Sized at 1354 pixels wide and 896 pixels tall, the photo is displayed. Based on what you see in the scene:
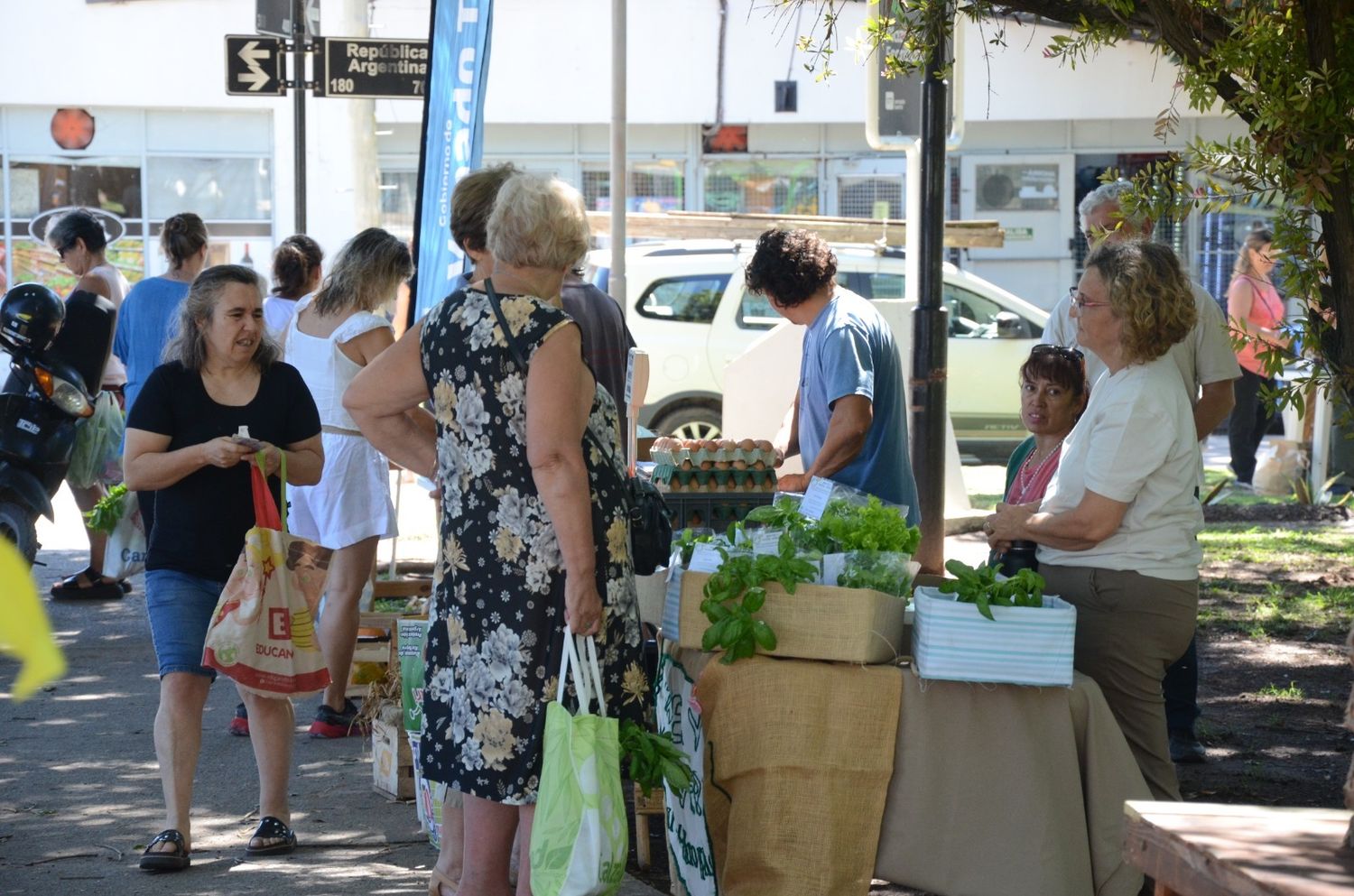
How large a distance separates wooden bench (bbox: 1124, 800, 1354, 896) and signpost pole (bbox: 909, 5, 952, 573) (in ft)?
17.1

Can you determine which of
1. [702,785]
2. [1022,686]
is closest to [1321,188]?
[1022,686]

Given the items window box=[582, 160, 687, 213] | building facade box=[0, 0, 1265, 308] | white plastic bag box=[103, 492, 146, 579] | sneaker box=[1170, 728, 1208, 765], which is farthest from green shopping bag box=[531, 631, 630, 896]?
window box=[582, 160, 687, 213]

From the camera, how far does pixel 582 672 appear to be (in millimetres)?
3439

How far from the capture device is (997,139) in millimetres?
23688

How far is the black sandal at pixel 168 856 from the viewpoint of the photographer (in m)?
4.55

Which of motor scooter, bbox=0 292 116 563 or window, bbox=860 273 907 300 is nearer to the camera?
motor scooter, bbox=0 292 116 563

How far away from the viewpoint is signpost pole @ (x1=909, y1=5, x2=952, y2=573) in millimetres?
8180

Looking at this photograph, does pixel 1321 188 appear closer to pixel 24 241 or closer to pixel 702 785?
pixel 702 785

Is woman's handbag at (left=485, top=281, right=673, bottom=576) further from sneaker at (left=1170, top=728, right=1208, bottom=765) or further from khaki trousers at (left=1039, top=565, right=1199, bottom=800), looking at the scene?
sneaker at (left=1170, top=728, right=1208, bottom=765)

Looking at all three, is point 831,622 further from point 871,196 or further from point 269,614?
point 871,196

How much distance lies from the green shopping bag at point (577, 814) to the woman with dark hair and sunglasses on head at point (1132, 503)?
1.33 meters

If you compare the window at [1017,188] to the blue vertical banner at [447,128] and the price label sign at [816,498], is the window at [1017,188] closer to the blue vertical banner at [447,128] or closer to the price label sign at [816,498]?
the blue vertical banner at [447,128]

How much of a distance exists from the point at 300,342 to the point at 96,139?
18057 millimetres

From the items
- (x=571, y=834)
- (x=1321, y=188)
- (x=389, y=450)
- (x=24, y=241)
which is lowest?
(x=571, y=834)
